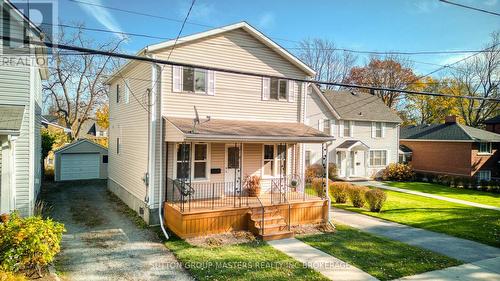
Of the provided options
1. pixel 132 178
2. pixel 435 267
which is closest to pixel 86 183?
pixel 132 178

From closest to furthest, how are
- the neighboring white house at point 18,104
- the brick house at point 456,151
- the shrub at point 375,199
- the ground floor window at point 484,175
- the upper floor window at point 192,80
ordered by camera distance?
the neighboring white house at point 18,104, the upper floor window at point 192,80, the shrub at point 375,199, the brick house at point 456,151, the ground floor window at point 484,175

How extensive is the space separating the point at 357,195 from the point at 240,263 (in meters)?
Result: 9.85

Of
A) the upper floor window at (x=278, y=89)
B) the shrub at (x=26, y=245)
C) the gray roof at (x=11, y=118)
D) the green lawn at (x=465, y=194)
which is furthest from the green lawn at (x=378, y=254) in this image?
the green lawn at (x=465, y=194)

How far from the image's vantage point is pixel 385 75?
47.5 meters

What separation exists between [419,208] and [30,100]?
18130 millimetres

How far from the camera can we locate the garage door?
2269 centimetres

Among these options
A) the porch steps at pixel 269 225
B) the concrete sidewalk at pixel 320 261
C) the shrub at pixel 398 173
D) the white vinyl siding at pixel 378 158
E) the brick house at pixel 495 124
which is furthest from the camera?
the brick house at pixel 495 124

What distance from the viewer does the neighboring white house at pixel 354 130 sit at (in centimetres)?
2752

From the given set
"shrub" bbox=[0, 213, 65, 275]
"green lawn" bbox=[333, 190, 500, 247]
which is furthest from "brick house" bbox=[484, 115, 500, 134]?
"shrub" bbox=[0, 213, 65, 275]

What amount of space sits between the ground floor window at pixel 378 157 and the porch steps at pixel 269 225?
68.5 feet

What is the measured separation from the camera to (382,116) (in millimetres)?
30891

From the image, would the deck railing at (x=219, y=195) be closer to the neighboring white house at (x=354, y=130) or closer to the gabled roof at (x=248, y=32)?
the gabled roof at (x=248, y=32)

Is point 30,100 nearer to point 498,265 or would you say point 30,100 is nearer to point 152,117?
point 152,117

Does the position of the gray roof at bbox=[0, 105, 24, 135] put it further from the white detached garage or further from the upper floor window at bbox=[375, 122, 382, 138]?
the upper floor window at bbox=[375, 122, 382, 138]
